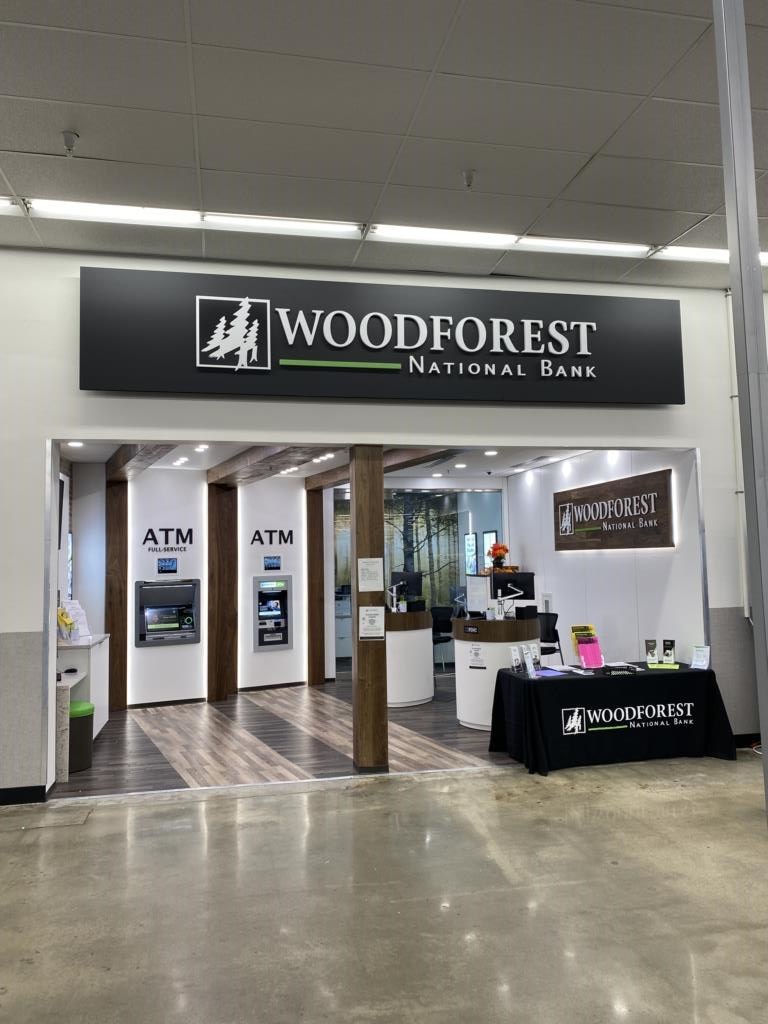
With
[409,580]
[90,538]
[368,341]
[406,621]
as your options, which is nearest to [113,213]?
[368,341]

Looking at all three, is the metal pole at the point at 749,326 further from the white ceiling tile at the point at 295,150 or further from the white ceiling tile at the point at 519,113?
the white ceiling tile at the point at 295,150

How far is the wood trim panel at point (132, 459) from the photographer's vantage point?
24.7 ft

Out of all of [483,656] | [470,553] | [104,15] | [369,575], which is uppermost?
[104,15]

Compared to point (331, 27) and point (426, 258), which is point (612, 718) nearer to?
point (426, 258)

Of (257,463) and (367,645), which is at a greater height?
(257,463)

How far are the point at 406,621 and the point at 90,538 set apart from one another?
3.99m

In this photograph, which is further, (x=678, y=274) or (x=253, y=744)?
(x=253, y=744)

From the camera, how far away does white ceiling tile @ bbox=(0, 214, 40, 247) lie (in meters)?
5.23

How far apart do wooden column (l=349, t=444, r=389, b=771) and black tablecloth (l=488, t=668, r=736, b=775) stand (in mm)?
1083

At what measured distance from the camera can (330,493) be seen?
38.1 ft

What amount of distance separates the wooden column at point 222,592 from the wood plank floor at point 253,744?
40 cm

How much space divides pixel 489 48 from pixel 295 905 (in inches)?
164

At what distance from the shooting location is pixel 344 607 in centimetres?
1211

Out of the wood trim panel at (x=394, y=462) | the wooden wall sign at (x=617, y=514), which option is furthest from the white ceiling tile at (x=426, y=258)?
the wooden wall sign at (x=617, y=514)
